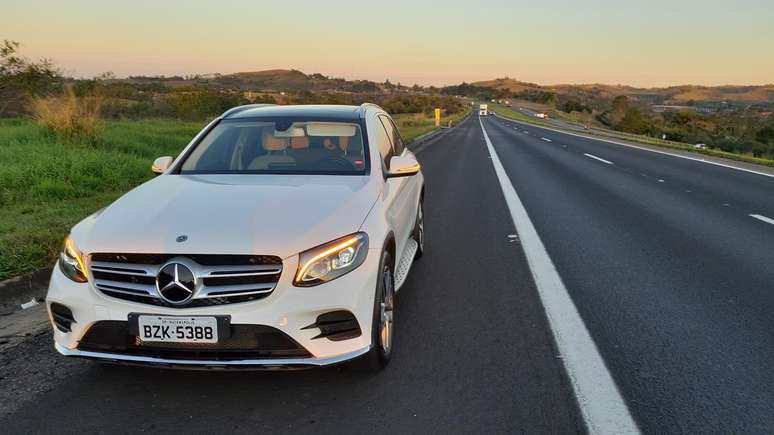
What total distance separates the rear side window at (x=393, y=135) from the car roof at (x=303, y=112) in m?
0.48

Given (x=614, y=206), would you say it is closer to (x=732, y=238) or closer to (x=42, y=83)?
(x=732, y=238)

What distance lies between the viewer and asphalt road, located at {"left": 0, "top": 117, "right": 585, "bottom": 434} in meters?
3.03

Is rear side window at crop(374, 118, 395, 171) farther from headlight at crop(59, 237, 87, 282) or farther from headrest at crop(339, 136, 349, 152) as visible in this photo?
headlight at crop(59, 237, 87, 282)

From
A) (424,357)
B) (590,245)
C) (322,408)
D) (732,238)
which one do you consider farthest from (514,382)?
(732,238)

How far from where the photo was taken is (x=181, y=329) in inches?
120

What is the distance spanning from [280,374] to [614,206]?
8046 millimetres

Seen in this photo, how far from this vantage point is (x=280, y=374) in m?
3.63

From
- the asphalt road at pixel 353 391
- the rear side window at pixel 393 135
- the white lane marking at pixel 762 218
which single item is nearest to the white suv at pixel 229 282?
the asphalt road at pixel 353 391

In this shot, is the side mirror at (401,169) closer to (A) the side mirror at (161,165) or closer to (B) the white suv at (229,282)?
(B) the white suv at (229,282)

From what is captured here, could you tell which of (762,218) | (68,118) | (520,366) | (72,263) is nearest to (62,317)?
(72,263)

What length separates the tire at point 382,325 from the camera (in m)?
3.43

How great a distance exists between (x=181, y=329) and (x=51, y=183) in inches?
272

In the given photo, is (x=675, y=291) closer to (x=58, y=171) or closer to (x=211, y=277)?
(x=211, y=277)

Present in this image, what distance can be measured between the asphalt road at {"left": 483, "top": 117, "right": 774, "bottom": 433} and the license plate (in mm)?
2224
